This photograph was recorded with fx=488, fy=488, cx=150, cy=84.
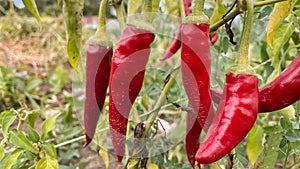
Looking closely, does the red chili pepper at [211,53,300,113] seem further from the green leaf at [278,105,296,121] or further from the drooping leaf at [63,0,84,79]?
the drooping leaf at [63,0,84,79]

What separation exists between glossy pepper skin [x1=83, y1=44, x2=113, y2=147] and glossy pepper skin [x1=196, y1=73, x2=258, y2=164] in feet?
1.02

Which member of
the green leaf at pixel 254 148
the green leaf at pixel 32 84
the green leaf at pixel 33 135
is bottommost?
the green leaf at pixel 32 84

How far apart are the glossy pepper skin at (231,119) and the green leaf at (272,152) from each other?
0.32m

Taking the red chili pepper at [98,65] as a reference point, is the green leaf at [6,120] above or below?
below

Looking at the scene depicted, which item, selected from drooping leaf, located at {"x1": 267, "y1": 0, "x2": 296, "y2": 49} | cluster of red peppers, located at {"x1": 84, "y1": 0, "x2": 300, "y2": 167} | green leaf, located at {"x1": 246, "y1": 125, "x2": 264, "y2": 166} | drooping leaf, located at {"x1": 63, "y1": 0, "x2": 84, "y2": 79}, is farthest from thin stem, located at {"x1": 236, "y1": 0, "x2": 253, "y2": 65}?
green leaf, located at {"x1": 246, "y1": 125, "x2": 264, "y2": 166}

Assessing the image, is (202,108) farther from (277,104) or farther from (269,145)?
(269,145)

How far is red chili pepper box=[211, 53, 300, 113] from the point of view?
0.93 m

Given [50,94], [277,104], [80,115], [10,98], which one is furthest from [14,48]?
[277,104]

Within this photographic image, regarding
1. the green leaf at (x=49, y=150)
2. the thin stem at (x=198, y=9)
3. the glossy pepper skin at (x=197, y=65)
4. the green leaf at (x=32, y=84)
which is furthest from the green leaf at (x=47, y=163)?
the green leaf at (x=32, y=84)

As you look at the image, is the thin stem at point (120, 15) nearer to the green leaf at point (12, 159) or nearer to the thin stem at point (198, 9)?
the thin stem at point (198, 9)

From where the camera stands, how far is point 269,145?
1205mm

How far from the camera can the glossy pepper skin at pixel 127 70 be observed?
3.29 ft

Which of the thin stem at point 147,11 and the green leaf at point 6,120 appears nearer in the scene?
the thin stem at point 147,11

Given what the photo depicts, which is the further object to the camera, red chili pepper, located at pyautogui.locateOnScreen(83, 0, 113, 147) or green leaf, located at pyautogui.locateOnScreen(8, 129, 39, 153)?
green leaf, located at pyautogui.locateOnScreen(8, 129, 39, 153)
